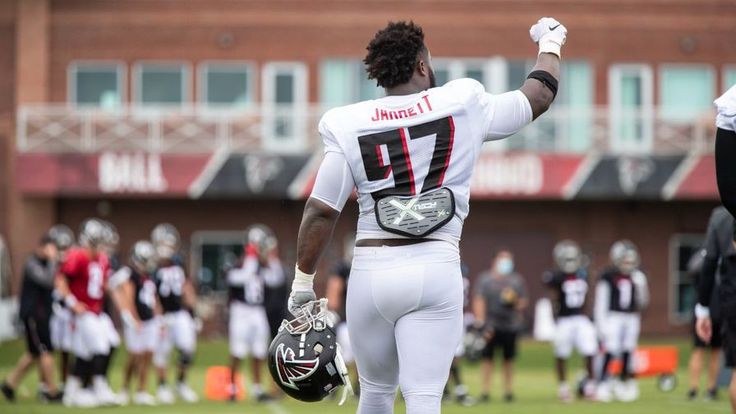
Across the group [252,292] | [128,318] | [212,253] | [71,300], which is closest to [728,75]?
[212,253]

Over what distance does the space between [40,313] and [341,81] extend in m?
17.1

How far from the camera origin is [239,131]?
99.2ft

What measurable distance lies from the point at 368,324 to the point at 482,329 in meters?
11.8

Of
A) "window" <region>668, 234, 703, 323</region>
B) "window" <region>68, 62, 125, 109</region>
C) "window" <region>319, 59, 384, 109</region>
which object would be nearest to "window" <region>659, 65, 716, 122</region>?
"window" <region>668, 234, 703, 323</region>

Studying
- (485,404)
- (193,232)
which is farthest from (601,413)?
(193,232)

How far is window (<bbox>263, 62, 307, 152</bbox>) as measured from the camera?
30359 mm

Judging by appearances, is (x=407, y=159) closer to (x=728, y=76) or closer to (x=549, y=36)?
(x=549, y=36)

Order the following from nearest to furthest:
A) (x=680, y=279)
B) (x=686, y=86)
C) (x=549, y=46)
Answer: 1. (x=549, y=46)
2. (x=686, y=86)
3. (x=680, y=279)

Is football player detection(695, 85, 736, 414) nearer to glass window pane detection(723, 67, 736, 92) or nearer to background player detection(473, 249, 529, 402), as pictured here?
background player detection(473, 249, 529, 402)

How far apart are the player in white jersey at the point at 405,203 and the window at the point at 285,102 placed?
24.1 m

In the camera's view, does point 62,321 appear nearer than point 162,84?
Yes

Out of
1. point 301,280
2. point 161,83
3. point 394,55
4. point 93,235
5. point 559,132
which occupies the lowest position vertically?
point 301,280

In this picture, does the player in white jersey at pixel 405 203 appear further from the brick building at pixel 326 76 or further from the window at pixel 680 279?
the window at pixel 680 279

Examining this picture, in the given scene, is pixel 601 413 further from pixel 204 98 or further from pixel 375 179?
pixel 204 98
